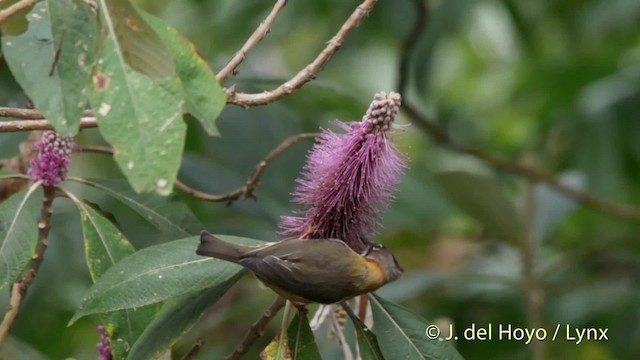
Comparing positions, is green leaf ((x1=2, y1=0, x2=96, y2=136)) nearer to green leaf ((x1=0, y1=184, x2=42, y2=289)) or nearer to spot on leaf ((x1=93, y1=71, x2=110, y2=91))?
spot on leaf ((x1=93, y1=71, x2=110, y2=91))

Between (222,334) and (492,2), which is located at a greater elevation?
(492,2)

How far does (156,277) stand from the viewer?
114 cm

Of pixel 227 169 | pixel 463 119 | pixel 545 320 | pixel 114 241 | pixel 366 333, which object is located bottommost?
pixel 114 241

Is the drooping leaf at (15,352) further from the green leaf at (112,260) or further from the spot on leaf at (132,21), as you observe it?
the spot on leaf at (132,21)

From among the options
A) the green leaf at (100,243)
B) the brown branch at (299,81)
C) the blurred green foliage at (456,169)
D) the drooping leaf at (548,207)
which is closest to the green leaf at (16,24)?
the brown branch at (299,81)

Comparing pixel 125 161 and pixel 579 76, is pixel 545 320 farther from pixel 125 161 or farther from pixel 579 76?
pixel 125 161

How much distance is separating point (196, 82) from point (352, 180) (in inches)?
9.2

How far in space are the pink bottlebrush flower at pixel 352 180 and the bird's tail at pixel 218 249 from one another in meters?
0.11

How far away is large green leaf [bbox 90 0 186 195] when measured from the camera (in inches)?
35.1

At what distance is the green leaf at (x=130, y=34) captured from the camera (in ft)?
3.15

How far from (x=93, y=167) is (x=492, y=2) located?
4.10 feet

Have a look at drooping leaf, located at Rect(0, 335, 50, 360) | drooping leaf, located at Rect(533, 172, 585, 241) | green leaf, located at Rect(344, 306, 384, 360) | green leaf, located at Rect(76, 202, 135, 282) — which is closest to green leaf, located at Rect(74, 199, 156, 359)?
green leaf, located at Rect(76, 202, 135, 282)

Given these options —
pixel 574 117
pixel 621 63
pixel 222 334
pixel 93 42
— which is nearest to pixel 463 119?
pixel 574 117

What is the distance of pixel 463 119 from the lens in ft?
9.83
